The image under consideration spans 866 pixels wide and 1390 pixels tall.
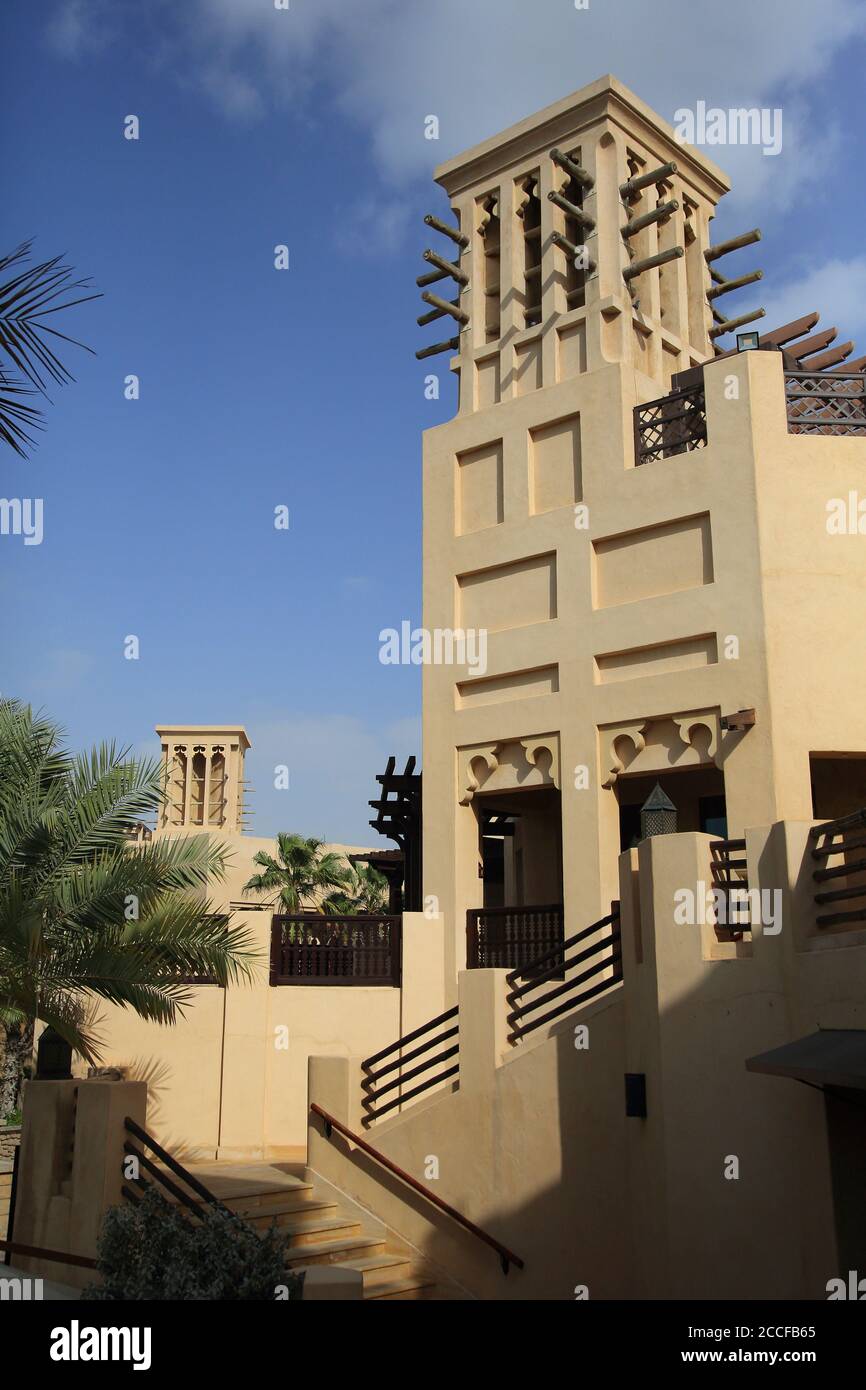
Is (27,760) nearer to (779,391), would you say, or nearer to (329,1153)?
(329,1153)

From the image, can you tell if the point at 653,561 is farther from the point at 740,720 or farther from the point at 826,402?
the point at 826,402

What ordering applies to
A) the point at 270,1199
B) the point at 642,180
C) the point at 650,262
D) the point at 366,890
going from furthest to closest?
the point at 366,890
the point at 642,180
the point at 650,262
the point at 270,1199

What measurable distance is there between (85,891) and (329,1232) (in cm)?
416

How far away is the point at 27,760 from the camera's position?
1213 cm

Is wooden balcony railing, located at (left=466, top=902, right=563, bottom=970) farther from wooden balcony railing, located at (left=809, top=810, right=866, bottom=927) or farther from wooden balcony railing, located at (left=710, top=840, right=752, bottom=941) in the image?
wooden balcony railing, located at (left=809, top=810, right=866, bottom=927)

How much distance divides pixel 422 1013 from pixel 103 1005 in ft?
14.1

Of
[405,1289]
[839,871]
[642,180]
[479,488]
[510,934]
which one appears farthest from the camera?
[479,488]

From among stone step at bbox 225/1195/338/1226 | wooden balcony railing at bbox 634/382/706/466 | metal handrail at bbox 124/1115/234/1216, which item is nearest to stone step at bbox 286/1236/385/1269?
stone step at bbox 225/1195/338/1226

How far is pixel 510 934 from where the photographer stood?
53.1 feet

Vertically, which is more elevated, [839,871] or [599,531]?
[599,531]

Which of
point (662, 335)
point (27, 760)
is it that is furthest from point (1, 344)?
point (662, 335)

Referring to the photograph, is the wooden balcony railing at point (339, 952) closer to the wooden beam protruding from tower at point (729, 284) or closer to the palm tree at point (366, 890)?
the wooden beam protruding from tower at point (729, 284)

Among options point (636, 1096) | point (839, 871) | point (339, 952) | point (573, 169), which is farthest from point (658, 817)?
point (573, 169)

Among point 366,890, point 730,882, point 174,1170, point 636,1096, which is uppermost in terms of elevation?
point 366,890
